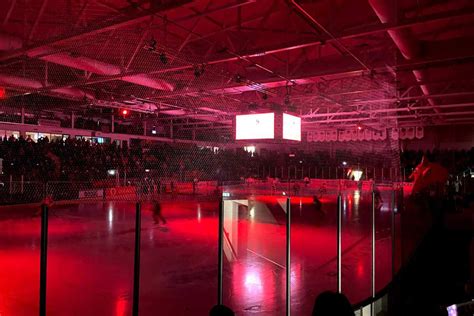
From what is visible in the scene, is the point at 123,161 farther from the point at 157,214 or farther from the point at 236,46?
the point at 236,46

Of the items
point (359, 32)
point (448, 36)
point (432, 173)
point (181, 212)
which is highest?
point (448, 36)

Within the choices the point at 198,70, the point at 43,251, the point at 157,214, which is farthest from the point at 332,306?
the point at 157,214

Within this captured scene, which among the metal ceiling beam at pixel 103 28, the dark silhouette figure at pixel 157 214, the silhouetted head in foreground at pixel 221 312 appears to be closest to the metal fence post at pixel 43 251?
the silhouetted head in foreground at pixel 221 312

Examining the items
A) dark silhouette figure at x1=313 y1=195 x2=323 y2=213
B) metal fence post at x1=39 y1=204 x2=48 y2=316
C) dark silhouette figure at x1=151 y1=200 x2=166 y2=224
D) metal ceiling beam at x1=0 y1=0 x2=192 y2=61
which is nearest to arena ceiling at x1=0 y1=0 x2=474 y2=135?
metal ceiling beam at x1=0 y1=0 x2=192 y2=61

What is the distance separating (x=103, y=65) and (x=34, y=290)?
5.50 metres

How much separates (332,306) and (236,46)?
658 centimetres

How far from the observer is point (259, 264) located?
5.49 meters

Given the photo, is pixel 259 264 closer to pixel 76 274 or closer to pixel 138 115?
→ pixel 76 274

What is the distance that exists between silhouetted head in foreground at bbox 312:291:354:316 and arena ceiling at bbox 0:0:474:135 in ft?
12.8

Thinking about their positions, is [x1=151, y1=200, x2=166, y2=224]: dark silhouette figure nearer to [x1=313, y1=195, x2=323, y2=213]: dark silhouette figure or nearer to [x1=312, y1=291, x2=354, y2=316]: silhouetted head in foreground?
[x1=313, y1=195, x2=323, y2=213]: dark silhouette figure

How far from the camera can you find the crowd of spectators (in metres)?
12.3

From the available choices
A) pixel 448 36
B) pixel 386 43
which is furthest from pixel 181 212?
pixel 448 36

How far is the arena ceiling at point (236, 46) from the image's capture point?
5.81 metres

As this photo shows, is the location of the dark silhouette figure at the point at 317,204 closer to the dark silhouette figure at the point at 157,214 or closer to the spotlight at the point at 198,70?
the dark silhouette figure at the point at 157,214
